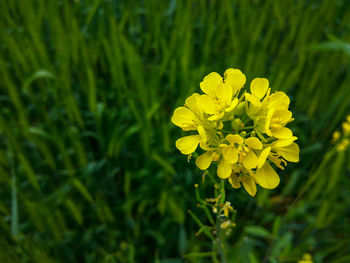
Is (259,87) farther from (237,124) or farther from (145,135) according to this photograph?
(145,135)

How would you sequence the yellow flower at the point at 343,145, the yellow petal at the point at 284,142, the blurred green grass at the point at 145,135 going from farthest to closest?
the blurred green grass at the point at 145,135 < the yellow flower at the point at 343,145 < the yellow petal at the point at 284,142

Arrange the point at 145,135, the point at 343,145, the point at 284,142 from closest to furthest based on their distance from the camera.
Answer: the point at 284,142 → the point at 343,145 → the point at 145,135

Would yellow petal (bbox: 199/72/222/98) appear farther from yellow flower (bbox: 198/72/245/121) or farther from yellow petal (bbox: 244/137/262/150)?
yellow petal (bbox: 244/137/262/150)

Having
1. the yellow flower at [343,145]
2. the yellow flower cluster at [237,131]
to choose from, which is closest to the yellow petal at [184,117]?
the yellow flower cluster at [237,131]

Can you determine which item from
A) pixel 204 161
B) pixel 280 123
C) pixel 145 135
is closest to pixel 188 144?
pixel 204 161

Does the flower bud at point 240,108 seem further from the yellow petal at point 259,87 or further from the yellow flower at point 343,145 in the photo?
the yellow flower at point 343,145

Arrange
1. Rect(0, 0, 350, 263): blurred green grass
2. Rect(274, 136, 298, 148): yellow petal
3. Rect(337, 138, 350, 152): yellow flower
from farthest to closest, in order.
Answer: Rect(0, 0, 350, 263): blurred green grass
Rect(337, 138, 350, 152): yellow flower
Rect(274, 136, 298, 148): yellow petal

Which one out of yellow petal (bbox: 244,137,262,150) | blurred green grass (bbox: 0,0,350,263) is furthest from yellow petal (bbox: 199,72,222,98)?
blurred green grass (bbox: 0,0,350,263)
